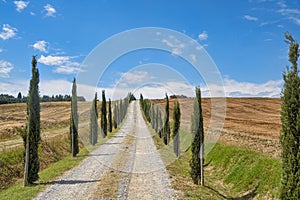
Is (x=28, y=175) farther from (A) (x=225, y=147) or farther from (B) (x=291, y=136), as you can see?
(A) (x=225, y=147)

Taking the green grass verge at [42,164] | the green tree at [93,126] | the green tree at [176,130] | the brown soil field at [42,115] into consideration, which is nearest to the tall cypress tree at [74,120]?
the green grass verge at [42,164]

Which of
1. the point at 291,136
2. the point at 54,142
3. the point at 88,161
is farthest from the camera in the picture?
the point at 54,142

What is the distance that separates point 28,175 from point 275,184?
993 centimetres

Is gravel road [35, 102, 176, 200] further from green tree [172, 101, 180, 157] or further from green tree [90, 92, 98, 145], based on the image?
green tree [90, 92, 98, 145]

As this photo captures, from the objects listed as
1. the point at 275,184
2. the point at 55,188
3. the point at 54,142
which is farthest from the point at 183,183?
the point at 54,142

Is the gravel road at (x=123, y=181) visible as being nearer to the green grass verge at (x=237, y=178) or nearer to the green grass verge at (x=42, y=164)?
the green grass verge at (x=42, y=164)

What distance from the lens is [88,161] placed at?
59.1 feet

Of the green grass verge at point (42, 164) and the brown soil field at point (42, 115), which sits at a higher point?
the brown soil field at point (42, 115)

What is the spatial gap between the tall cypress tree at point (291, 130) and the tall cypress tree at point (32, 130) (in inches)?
387

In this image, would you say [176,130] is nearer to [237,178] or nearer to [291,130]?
[237,178]

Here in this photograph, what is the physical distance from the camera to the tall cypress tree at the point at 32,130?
40.9 feet

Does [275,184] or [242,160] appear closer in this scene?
[275,184]

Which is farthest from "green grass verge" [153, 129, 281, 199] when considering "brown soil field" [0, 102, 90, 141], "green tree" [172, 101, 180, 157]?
"brown soil field" [0, 102, 90, 141]

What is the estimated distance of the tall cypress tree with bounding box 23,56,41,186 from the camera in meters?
12.5
